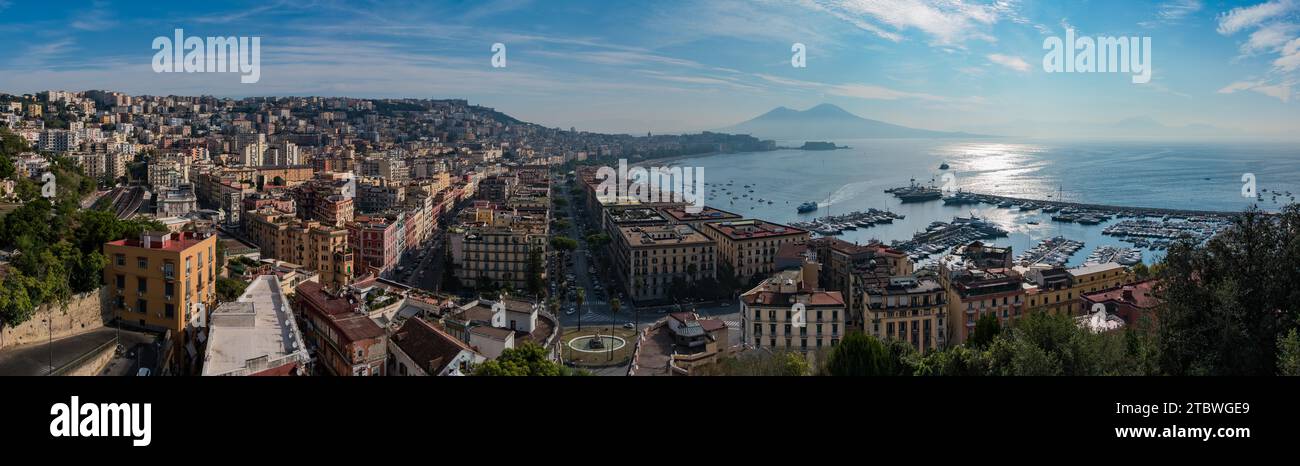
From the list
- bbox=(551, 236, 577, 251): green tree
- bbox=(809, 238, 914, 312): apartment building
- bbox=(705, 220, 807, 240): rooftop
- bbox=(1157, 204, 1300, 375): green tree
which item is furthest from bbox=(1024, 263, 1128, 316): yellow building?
bbox=(551, 236, 577, 251): green tree

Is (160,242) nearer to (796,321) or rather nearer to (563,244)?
(796,321)

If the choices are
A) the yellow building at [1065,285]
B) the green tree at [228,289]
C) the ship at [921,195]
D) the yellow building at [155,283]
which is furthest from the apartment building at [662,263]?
the ship at [921,195]

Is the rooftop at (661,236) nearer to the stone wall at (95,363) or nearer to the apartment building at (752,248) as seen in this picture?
the apartment building at (752,248)

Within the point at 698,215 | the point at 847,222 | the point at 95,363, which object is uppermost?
the point at 698,215

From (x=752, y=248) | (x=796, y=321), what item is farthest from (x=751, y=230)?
(x=796, y=321)
